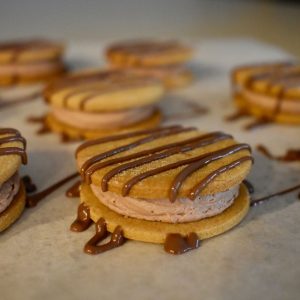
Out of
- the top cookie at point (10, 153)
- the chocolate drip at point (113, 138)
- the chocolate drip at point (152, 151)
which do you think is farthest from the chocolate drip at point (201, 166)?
the top cookie at point (10, 153)

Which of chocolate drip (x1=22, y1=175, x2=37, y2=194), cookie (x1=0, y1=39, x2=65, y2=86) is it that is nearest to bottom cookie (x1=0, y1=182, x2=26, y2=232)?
chocolate drip (x1=22, y1=175, x2=37, y2=194)

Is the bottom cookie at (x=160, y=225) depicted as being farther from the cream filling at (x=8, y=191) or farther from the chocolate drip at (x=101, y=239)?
the cream filling at (x=8, y=191)

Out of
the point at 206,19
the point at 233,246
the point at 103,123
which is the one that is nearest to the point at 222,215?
the point at 233,246

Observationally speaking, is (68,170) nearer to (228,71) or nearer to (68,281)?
(68,281)

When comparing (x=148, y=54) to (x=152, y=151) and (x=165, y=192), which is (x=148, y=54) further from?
A: (x=165, y=192)

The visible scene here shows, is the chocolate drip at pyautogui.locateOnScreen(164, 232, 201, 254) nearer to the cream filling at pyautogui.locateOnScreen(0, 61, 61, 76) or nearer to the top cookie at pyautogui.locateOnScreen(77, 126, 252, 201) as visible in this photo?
the top cookie at pyautogui.locateOnScreen(77, 126, 252, 201)
